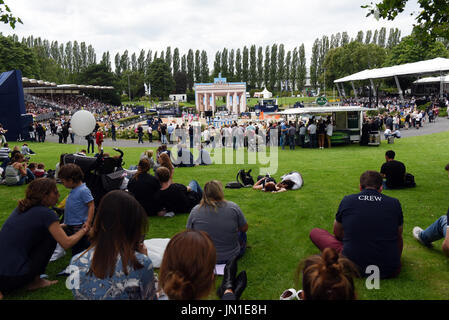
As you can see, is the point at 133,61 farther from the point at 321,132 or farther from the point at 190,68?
the point at 321,132

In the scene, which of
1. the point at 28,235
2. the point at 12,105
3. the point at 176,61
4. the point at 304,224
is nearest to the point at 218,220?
the point at 28,235

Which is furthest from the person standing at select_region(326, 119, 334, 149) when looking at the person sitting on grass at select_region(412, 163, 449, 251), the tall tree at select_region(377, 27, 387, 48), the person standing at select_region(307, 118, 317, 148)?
the tall tree at select_region(377, 27, 387, 48)

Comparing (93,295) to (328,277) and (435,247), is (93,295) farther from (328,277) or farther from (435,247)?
(435,247)

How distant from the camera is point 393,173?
7871 millimetres

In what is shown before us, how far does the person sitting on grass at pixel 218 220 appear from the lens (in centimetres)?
407

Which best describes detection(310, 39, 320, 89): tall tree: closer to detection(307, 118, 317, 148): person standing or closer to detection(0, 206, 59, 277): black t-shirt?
detection(307, 118, 317, 148): person standing

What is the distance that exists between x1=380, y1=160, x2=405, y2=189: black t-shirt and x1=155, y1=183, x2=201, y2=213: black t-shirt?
15.7 feet

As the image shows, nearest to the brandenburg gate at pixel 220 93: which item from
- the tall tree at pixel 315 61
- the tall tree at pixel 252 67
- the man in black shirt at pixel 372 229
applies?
the tall tree at pixel 252 67

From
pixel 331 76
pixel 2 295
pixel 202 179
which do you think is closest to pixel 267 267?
pixel 2 295

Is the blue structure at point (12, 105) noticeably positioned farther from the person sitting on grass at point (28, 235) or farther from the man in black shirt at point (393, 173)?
the man in black shirt at point (393, 173)

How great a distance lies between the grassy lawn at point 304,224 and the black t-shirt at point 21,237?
1.39 feet

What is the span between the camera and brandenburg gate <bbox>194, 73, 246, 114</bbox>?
205 ft

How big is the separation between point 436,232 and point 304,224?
200 centimetres
